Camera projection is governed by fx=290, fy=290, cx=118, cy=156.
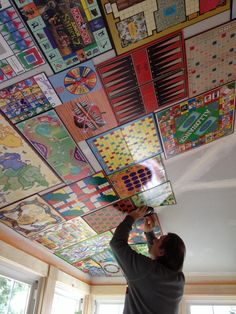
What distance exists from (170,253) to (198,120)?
59 cm

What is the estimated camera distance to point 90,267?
2.56 metres

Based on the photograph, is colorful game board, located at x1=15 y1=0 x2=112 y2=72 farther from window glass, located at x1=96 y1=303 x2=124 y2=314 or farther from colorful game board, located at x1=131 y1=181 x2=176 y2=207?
window glass, located at x1=96 y1=303 x2=124 y2=314

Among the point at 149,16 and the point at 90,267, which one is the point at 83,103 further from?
the point at 90,267

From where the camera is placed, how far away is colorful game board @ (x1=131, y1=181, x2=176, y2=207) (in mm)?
1588

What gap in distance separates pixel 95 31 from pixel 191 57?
0.37m

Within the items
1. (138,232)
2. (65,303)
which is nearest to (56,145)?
(138,232)

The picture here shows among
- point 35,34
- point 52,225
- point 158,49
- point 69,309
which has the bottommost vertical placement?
point 69,309

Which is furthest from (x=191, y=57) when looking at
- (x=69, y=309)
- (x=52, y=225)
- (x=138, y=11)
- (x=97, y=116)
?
(x=69, y=309)

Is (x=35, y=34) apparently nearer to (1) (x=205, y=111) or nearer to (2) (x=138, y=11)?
(2) (x=138, y=11)

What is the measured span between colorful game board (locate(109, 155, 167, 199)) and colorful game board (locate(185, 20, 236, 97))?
0.42m

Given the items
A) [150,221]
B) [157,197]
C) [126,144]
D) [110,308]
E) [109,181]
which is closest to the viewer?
[126,144]

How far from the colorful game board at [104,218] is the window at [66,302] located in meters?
0.81

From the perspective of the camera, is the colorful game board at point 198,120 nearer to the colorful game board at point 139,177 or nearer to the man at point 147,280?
the colorful game board at point 139,177

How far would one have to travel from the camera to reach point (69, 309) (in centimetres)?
253
